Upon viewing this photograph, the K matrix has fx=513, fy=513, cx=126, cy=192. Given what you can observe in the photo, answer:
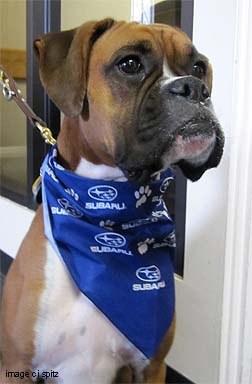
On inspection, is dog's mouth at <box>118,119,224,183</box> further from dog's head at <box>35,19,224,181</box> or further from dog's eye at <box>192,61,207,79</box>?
dog's eye at <box>192,61,207,79</box>

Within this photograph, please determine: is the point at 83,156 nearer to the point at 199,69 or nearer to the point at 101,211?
the point at 101,211

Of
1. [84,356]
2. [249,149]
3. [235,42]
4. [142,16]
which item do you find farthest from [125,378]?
[142,16]

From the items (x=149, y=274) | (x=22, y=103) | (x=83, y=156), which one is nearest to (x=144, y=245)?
(x=149, y=274)

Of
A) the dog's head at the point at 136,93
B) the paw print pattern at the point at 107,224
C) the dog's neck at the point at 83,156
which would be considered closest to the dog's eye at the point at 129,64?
the dog's head at the point at 136,93

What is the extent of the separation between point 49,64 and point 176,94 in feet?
0.87

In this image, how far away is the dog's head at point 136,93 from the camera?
83 centimetres

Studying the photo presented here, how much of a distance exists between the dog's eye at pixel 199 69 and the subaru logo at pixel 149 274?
39cm

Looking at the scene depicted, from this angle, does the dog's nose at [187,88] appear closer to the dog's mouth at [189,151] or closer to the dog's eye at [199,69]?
the dog's mouth at [189,151]

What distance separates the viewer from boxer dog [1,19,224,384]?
2.94 feet

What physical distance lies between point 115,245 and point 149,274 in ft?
0.30

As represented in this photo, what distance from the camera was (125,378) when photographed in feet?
3.41

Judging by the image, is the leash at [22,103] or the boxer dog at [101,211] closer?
the boxer dog at [101,211]

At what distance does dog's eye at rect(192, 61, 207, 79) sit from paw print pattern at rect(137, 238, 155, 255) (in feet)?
1.11

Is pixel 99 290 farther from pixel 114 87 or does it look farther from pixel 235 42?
pixel 235 42
